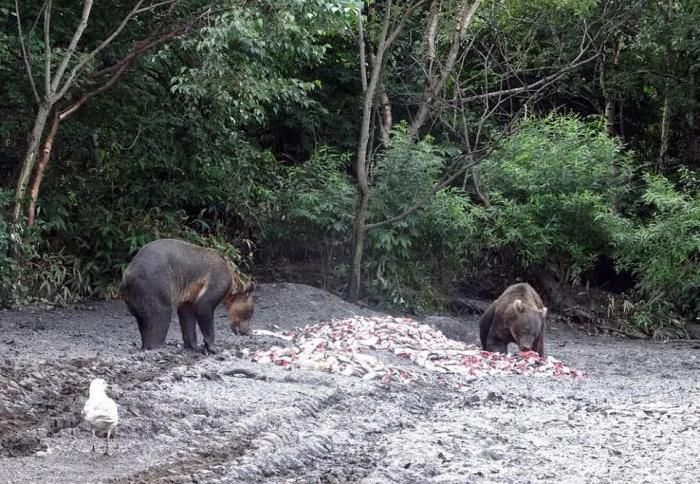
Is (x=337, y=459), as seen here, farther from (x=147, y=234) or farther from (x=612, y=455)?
(x=147, y=234)

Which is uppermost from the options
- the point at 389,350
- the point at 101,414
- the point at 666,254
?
the point at 666,254

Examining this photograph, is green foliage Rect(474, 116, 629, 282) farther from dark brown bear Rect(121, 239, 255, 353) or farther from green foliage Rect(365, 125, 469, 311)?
dark brown bear Rect(121, 239, 255, 353)

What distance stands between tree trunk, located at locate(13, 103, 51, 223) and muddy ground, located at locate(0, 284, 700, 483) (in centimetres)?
266

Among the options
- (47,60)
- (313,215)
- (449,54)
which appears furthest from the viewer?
(449,54)

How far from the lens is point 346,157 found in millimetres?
18438

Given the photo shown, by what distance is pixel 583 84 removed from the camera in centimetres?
2197

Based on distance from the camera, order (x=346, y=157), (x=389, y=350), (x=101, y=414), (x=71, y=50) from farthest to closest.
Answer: (x=346, y=157)
(x=71, y=50)
(x=389, y=350)
(x=101, y=414)

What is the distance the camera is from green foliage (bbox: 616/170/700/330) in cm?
1728

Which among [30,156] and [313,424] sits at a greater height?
[30,156]

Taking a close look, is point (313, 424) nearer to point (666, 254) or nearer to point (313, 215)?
point (313, 215)

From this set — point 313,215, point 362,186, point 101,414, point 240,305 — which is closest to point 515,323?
point 240,305

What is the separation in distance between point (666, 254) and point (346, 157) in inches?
224

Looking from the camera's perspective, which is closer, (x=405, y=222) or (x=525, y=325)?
(x=525, y=325)

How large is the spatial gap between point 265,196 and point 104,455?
1219cm
